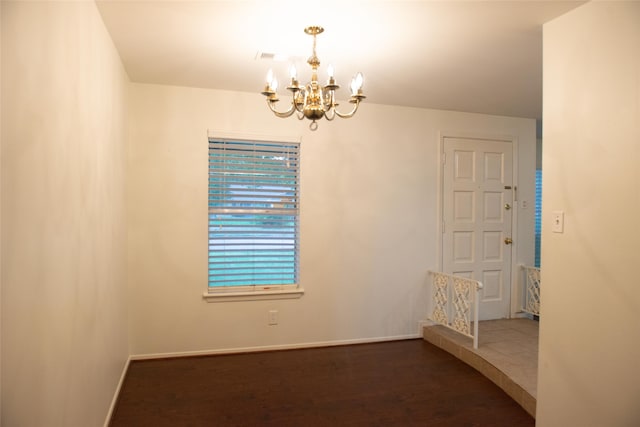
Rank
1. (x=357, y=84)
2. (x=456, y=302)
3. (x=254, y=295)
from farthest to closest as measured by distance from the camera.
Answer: (x=456, y=302) < (x=254, y=295) < (x=357, y=84)

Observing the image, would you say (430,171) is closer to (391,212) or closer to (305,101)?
(391,212)

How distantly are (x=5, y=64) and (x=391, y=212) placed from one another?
3.48m

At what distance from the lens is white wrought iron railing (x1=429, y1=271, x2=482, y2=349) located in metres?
3.56

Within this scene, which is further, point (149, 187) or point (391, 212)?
point (391, 212)

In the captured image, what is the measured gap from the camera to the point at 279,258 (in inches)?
150

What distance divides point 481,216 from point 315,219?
1946 mm

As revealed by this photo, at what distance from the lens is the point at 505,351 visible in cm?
341

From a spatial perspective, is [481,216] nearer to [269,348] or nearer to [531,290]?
[531,290]

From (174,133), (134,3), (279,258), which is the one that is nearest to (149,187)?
(174,133)

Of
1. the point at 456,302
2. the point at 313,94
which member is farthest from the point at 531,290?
the point at 313,94

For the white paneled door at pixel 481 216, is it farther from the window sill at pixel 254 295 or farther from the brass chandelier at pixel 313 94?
the brass chandelier at pixel 313 94

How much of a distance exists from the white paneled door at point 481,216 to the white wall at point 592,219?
2005mm

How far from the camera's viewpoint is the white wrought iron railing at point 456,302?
356cm

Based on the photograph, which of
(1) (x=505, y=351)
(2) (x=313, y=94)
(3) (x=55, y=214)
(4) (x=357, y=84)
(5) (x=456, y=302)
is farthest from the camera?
(5) (x=456, y=302)
